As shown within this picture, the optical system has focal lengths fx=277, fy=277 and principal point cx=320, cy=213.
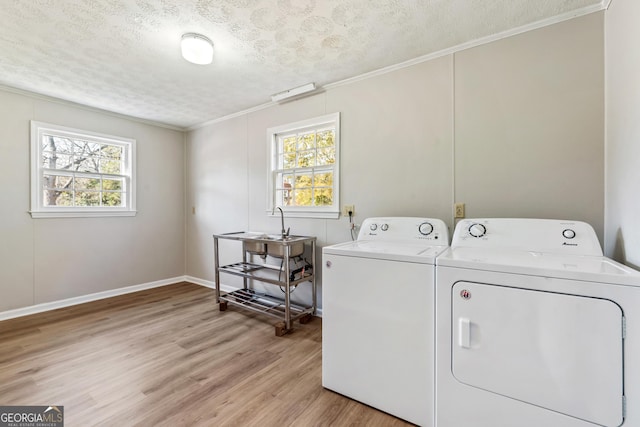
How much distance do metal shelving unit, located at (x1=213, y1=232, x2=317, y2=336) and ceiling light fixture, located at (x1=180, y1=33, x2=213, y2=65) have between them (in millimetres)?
1632

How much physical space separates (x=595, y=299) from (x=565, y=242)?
0.61 m

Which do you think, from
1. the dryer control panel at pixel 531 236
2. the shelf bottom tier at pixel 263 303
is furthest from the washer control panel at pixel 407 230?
the shelf bottom tier at pixel 263 303

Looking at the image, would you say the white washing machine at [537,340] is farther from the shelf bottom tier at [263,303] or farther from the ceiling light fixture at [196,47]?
the ceiling light fixture at [196,47]

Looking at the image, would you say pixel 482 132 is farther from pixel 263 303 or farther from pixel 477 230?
pixel 263 303

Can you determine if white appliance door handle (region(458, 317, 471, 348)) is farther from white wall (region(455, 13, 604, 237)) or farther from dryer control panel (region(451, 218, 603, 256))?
white wall (region(455, 13, 604, 237))

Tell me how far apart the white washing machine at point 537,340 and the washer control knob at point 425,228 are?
506 millimetres

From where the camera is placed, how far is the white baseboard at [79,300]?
2.90 meters

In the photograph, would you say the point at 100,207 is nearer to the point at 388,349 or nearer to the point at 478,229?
the point at 388,349

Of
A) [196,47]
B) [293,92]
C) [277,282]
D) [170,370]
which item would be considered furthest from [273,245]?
[196,47]

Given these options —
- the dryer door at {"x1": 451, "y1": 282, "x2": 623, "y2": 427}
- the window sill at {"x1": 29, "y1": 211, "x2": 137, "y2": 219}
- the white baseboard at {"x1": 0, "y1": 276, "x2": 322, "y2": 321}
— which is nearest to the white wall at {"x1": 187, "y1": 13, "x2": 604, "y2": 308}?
the dryer door at {"x1": 451, "y1": 282, "x2": 623, "y2": 427}

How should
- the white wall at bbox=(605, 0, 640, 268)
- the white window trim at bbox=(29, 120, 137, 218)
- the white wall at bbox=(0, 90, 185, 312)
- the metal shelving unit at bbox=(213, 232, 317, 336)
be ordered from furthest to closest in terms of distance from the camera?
the white window trim at bbox=(29, 120, 137, 218) → the white wall at bbox=(0, 90, 185, 312) → the metal shelving unit at bbox=(213, 232, 317, 336) → the white wall at bbox=(605, 0, 640, 268)

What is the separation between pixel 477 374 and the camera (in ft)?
4.22

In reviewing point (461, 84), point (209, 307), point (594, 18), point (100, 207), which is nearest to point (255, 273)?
point (209, 307)

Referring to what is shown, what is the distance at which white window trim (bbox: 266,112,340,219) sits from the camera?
9.16ft
